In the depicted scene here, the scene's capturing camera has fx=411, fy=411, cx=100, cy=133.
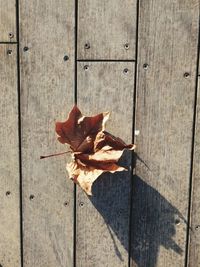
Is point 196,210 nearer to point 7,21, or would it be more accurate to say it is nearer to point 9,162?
point 9,162

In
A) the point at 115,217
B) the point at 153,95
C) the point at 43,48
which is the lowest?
the point at 115,217

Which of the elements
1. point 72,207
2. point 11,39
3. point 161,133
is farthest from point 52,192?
point 11,39

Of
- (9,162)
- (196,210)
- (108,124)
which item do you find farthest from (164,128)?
(9,162)

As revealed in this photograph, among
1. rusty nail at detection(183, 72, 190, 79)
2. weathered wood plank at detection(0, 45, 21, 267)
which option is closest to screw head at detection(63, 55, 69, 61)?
weathered wood plank at detection(0, 45, 21, 267)

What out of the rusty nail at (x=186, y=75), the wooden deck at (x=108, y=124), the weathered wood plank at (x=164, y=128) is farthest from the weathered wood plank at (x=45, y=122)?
the rusty nail at (x=186, y=75)

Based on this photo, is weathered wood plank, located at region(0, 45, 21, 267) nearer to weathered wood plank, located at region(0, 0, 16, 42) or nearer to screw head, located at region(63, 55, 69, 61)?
weathered wood plank, located at region(0, 0, 16, 42)

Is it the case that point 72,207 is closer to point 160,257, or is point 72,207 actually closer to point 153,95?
point 160,257
